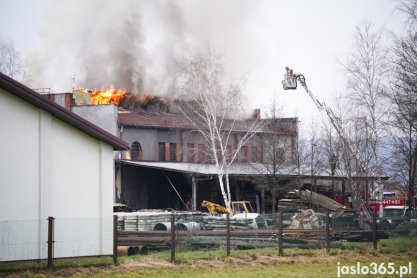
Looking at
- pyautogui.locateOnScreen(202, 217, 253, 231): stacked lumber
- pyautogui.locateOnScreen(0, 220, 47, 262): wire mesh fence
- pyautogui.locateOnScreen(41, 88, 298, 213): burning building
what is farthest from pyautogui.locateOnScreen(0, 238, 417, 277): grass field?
pyautogui.locateOnScreen(41, 88, 298, 213): burning building

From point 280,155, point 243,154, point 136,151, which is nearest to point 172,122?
point 136,151

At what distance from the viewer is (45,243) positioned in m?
21.5

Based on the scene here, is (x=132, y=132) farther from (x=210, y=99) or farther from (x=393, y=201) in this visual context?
(x=393, y=201)

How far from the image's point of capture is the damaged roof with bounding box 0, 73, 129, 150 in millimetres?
21031

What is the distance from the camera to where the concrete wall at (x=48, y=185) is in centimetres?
2095

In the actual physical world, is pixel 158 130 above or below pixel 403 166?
above

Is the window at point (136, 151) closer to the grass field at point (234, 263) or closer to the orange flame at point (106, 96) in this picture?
the orange flame at point (106, 96)

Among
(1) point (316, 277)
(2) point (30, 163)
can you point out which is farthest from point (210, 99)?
(1) point (316, 277)

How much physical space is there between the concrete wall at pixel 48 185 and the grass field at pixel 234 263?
36.4 inches

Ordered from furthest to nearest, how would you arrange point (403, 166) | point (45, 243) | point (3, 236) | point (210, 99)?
1. point (210, 99)
2. point (403, 166)
3. point (45, 243)
4. point (3, 236)

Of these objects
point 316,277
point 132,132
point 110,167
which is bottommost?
point 316,277

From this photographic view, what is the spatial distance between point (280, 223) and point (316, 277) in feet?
20.0

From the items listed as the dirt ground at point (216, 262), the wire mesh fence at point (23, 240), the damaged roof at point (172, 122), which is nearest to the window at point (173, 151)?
the damaged roof at point (172, 122)

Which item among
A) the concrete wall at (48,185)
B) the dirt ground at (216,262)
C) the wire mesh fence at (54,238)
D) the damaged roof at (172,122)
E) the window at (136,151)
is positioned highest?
the damaged roof at (172,122)
